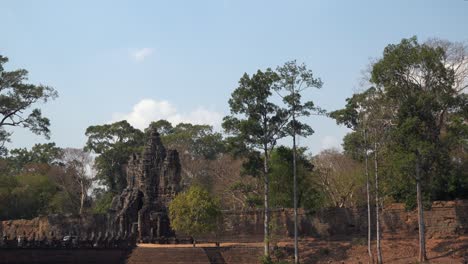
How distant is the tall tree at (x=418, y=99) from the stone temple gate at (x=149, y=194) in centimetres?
2042

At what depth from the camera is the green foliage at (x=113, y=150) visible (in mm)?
72312

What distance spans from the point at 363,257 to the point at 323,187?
55.8 feet

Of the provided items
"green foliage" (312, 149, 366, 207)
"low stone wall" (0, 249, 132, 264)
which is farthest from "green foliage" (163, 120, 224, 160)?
"low stone wall" (0, 249, 132, 264)

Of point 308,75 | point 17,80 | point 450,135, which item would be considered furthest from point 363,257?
point 17,80

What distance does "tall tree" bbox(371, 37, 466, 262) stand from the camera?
33594 mm

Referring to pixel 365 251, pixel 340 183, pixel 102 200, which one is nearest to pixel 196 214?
pixel 365 251

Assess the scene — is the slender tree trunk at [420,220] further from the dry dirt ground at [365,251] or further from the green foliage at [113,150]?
the green foliage at [113,150]

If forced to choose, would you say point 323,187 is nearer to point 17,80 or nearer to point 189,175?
point 189,175

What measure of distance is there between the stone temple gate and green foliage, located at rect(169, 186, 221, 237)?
179 inches

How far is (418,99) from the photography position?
111 feet

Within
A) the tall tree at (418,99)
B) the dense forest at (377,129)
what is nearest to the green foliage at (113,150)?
the dense forest at (377,129)

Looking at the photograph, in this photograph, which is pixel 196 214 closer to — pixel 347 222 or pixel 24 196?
pixel 347 222

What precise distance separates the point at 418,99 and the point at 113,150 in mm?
46582

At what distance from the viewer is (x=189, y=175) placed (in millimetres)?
71562
